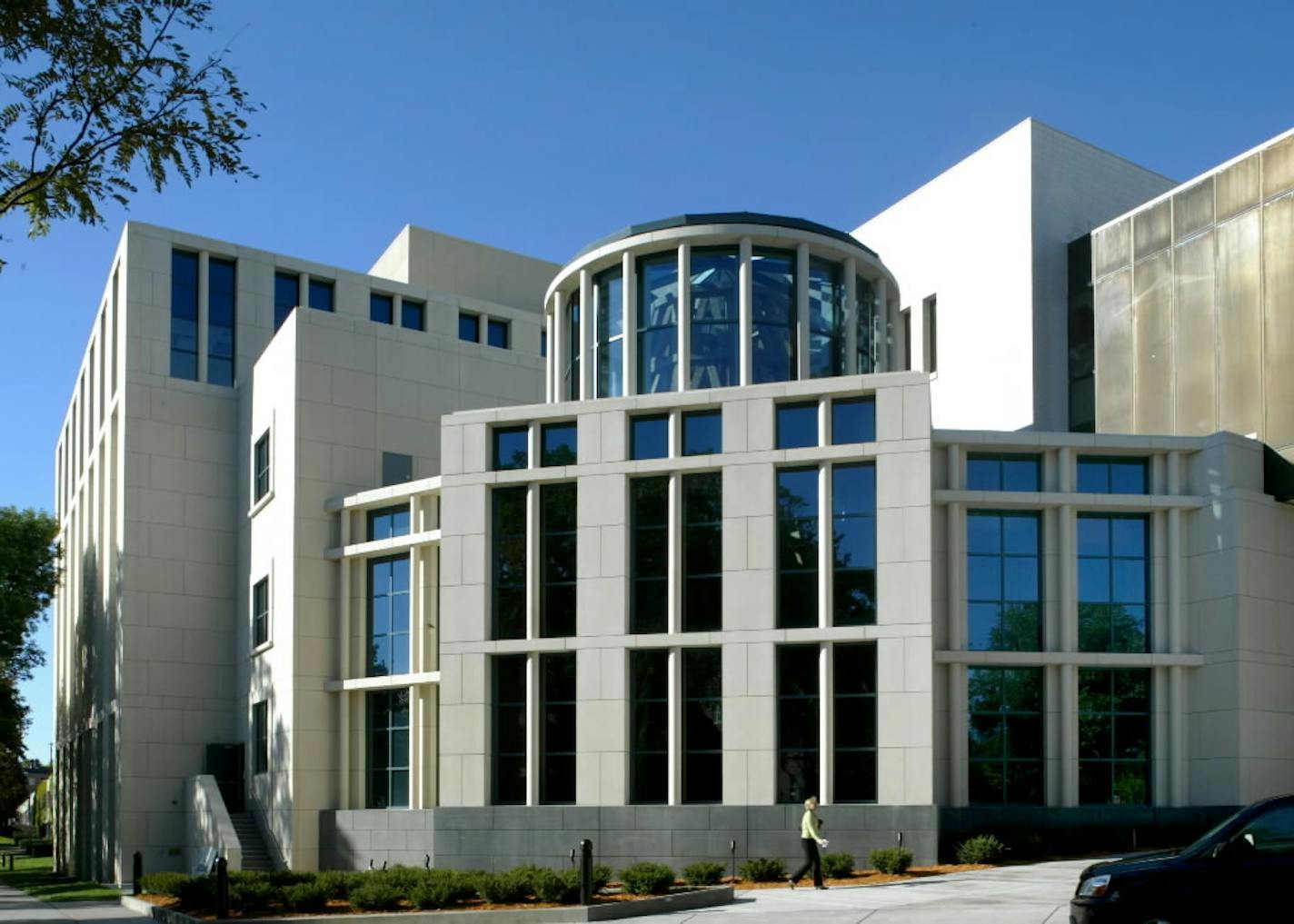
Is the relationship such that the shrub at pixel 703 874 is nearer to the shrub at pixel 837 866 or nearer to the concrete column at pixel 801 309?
the shrub at pixel 837 866

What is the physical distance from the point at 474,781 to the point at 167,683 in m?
13.9

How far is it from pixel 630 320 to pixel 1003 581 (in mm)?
10121

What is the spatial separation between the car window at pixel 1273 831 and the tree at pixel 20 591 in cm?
4718

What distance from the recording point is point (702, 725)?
30594 millimetres

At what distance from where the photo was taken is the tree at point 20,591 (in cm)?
5316

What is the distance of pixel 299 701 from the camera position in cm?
3616

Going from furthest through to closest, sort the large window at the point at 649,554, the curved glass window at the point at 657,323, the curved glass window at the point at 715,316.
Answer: the curved glass window at the point at 657,323 → the curved glass window at the point at 715,316 → the large window at the point at 649,554

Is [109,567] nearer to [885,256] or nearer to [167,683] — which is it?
[167,683]

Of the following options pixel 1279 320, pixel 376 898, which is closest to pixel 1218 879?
pixel 376 898

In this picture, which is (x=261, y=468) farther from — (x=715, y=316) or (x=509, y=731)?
(x=715, y=316)

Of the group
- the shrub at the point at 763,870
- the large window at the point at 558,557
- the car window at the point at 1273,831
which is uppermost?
the large window at the point at 558,557

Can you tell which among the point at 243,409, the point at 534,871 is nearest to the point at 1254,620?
the point at 534,871

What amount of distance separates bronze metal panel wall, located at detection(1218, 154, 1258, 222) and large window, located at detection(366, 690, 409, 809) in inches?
902

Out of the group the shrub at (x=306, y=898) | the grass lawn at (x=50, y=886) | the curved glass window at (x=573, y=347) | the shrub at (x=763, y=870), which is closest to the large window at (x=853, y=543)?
the shrub at (x=763, y=870)
